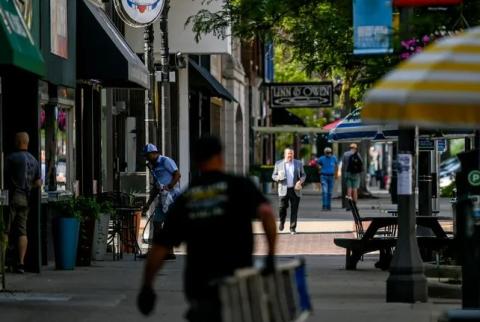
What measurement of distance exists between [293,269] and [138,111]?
23108 millimetres

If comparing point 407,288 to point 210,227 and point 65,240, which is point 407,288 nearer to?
point 65,240

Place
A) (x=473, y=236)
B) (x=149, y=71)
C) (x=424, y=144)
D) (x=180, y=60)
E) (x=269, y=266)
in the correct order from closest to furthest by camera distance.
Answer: (x=269, y=266) < (x=473, y=236) < (x=424, y=144) < (x=149, y=71) < (x=180, y=60)

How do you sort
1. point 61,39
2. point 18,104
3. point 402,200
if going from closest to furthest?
point 402,200
point 18,104
point 61,39

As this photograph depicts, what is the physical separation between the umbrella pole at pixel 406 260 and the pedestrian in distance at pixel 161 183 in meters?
6.64

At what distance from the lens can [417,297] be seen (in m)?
14.4

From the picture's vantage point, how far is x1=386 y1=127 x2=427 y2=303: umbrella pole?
14352mm

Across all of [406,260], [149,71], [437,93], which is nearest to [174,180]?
[149,71]

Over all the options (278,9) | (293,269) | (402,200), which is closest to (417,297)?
(402,200)

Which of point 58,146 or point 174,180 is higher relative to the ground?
point 58,146

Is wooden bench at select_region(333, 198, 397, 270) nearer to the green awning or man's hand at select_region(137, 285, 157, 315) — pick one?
the green awning

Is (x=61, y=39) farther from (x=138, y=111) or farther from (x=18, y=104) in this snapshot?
(x=138, y=111)

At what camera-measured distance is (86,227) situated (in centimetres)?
1941

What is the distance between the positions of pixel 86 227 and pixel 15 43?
5933mm

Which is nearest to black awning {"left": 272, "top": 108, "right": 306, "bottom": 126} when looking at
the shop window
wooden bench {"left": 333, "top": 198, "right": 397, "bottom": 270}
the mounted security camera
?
the mounted security camera
